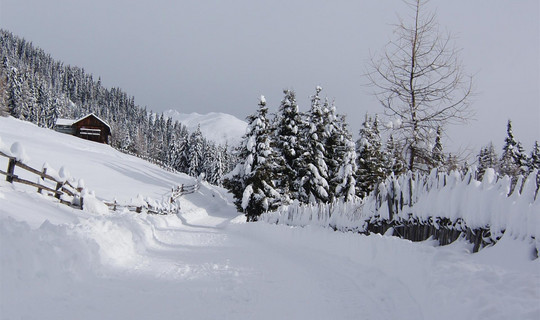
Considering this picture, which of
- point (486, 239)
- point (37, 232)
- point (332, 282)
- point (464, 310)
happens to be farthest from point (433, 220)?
point (37, 232)

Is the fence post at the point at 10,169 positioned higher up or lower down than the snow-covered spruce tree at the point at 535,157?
lower down

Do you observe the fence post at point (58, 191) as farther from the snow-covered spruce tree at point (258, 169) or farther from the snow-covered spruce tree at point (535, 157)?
the snow-covered spruce tree at point (535, 157)

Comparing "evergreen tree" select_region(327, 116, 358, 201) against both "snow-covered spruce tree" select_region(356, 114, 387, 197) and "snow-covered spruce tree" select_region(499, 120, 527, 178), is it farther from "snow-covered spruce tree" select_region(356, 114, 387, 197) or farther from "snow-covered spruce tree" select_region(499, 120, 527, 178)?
"snow-covered spruce tree" select_region(499, 120, 527, 178)

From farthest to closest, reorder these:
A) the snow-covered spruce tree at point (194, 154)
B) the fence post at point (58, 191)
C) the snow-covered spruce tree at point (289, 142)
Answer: the snow-covered spruce tree at point (194, 154) < the snow-covered spruce tree at point (289, 142) < the fence post at point (58, 191)

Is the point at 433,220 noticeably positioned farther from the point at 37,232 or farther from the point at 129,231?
the point at 129,231

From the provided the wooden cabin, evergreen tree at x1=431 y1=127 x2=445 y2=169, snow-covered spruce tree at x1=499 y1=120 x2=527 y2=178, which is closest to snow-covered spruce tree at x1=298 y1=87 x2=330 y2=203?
evergreen tree at x1=431 y1=127 x2=445 y2=169

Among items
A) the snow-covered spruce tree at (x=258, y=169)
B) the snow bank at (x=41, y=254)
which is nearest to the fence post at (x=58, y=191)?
the snow bank at (x=41, y=254)

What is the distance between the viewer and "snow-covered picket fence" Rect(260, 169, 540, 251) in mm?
3846

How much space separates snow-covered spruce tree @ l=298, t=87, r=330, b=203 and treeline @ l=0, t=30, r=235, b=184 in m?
49.6

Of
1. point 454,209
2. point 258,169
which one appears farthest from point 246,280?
point 258,169

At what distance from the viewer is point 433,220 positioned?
18.8 feet

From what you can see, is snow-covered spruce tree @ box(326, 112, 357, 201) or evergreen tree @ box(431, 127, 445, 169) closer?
evergreen tree @ box(431, 127, 445, 169)

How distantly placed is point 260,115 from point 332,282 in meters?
22.7

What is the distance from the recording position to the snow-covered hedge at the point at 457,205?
3816 mm
